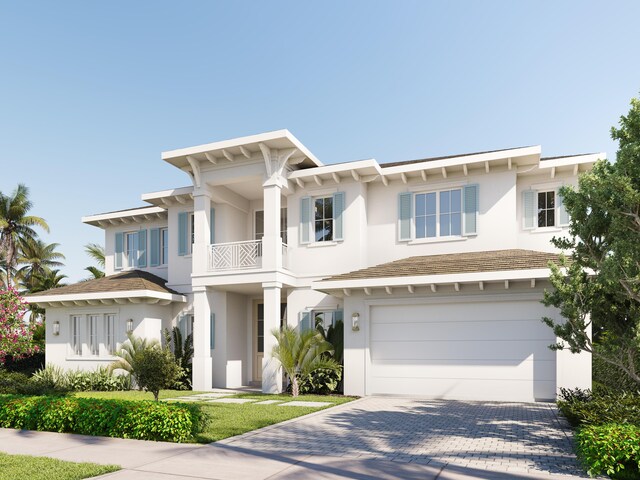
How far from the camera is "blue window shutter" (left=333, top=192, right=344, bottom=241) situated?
1723cm

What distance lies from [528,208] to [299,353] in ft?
27.8

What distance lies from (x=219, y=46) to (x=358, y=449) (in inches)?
480

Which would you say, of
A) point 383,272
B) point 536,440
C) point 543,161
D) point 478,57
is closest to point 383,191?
point 383,272

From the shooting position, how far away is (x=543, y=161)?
16094 mm

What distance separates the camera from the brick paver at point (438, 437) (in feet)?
24.1

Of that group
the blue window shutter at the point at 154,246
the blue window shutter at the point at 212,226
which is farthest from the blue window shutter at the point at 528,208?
the blue window shutter at the point at 154,246

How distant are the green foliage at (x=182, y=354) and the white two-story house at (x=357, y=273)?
61 centimetres

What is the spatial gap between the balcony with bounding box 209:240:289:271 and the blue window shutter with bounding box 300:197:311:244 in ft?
2.30

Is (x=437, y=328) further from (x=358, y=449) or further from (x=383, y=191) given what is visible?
A: (x=358, y=449)

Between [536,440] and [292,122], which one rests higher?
[292,122]

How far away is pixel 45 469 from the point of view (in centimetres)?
687

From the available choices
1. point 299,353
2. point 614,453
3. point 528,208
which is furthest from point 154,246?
point 614,453

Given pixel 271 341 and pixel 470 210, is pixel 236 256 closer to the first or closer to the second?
pixel 271 341

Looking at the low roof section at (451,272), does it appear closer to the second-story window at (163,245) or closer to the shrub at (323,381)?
the shrub at (323,381)
